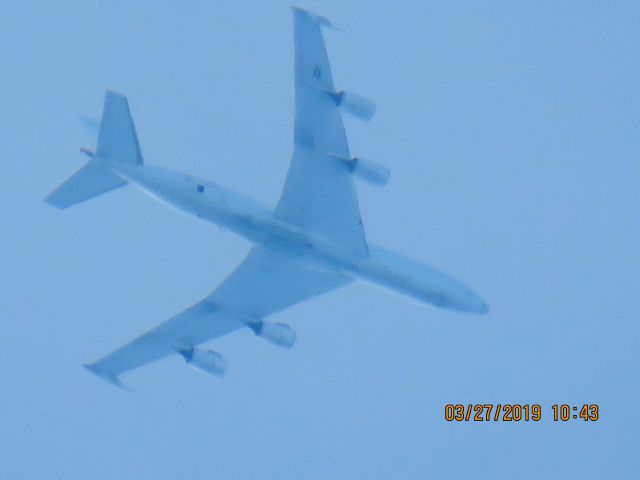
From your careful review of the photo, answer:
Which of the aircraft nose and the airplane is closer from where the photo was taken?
the airplane

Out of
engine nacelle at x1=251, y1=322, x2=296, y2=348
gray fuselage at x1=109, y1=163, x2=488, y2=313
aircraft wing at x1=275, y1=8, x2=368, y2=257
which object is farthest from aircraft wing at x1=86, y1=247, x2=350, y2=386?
aircraft wing at x1=275, y1=8, x2=368, y2=257

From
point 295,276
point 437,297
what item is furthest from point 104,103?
point 437,297

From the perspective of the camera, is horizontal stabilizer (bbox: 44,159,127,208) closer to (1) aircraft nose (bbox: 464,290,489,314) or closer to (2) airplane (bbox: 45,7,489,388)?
(2) airplane (bbox: 45,7,489,388)

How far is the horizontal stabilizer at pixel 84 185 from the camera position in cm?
4184

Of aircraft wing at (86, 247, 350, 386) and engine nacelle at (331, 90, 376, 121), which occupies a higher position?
engine nacelle at (331, 90, 376, 121)

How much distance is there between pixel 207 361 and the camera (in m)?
47.6

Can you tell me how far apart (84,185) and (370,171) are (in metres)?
10.0

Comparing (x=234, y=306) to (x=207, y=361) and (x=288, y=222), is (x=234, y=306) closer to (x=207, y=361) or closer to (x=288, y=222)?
(x=207, y=361)

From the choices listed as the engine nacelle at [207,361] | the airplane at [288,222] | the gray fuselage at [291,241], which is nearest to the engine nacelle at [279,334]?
the airplane at [288,222]

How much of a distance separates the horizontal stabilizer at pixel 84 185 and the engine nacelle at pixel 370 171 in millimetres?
8126

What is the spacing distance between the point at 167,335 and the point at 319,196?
965 cm

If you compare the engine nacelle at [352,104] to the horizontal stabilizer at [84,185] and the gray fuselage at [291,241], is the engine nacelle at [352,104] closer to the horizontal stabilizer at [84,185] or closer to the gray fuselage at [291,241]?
the gray fuselage at [291,241]

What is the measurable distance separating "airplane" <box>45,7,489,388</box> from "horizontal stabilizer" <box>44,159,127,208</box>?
0.11ft

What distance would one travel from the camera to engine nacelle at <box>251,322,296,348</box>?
1826 inches
